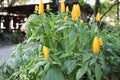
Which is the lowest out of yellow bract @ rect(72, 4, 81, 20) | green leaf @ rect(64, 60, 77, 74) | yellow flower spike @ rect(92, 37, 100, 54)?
green leaf @ rect(64, 60, 77, 74)

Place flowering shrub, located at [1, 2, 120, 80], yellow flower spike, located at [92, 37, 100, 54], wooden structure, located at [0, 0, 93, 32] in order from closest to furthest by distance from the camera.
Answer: yellow flower spike, located at [92, 37, 100, 54], flowering shrub, located at [1, 2, 120, 80], wooden structure, located at [0, 0, 93, 32]

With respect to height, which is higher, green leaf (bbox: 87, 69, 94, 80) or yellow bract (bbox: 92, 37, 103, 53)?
yellow bract (bbox: 92, 37, 103, 53)

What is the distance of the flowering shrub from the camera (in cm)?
250

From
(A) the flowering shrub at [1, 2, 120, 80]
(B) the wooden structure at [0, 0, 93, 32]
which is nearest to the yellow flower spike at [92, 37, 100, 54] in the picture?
(A) the flowering shrub at [1, 2, 120, 80]

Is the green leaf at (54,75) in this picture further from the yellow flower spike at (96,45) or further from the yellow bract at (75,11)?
the yellow bract at (75,11)

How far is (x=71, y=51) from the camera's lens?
2.63 meters

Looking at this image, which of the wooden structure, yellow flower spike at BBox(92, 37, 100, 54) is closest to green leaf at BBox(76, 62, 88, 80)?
yellow flower spike at BBox(92, 37, 100, 54)

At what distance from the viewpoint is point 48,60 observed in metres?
2.59

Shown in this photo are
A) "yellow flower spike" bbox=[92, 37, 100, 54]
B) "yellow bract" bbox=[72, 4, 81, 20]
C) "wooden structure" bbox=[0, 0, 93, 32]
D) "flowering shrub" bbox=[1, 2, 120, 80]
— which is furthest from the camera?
"wooden structure" bbox=[0, 0, 93, 32]

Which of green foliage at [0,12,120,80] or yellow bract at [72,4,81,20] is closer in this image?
green foliage at [0,12,120,80]

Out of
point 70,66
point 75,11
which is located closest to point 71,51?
point 70,66

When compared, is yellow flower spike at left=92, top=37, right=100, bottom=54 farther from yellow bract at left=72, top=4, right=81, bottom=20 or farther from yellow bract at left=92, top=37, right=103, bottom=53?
yellow bract at left=72, top=4, right=81, bottom=20

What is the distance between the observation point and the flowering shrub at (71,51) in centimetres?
250

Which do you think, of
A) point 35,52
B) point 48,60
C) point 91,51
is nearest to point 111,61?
point 91,51
